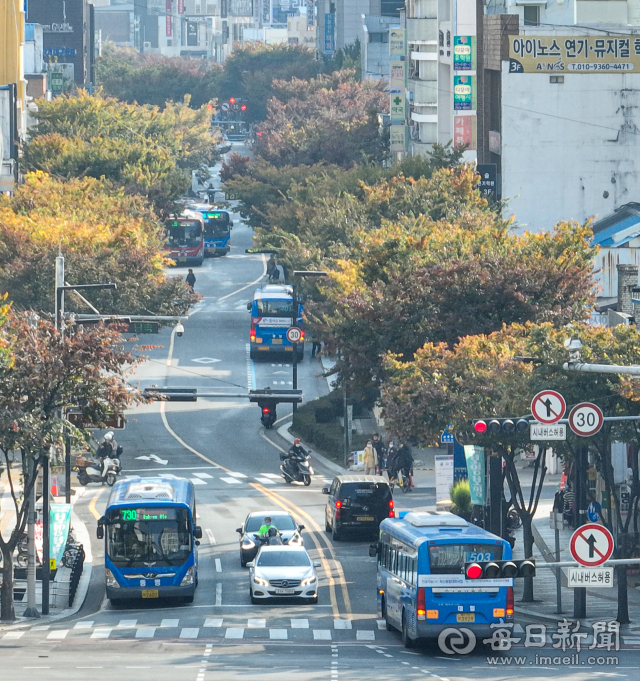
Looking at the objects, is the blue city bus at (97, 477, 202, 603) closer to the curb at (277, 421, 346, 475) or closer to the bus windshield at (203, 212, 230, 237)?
the curb at (277, 421, 346, 475)

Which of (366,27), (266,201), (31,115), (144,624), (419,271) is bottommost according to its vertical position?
(144,624)

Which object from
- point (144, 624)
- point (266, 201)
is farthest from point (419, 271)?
point (266, 201)

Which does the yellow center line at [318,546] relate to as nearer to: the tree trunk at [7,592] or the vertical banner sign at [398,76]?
the tree trunk at [7,592]

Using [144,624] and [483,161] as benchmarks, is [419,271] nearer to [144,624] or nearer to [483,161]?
[144,624]

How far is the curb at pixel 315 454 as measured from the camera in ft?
192

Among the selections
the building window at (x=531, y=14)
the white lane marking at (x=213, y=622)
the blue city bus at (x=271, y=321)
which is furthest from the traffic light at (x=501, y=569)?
the building window at (x=531, y=14)

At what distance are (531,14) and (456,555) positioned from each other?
5970 centimetres

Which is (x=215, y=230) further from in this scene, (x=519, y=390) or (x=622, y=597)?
(x=622, y=597)

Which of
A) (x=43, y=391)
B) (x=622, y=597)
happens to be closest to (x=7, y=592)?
(x=43, y=391)

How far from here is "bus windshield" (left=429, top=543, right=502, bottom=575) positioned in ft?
98.2

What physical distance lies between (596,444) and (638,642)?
16.2ft

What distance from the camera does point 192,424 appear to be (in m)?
67.1

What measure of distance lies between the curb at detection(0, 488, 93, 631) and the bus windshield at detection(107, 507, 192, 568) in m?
1.83

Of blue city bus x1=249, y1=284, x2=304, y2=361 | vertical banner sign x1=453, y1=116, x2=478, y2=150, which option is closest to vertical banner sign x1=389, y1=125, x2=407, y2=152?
vertical banner sign x1=453, y1=116, x2=478, y2=150
